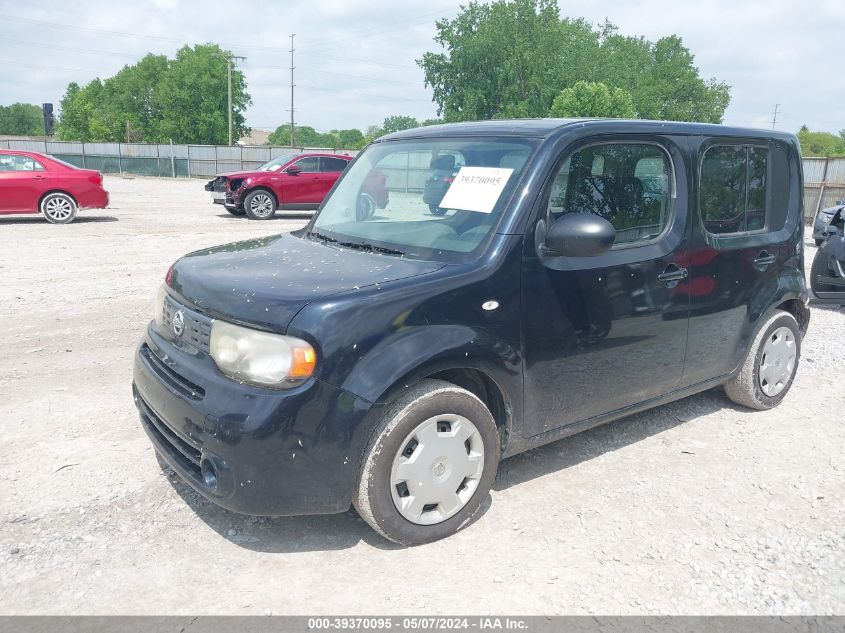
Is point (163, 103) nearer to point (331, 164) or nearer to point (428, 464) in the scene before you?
point (331, 164)

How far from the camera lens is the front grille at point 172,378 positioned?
9.46 ft

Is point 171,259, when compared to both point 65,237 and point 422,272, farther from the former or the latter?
point 422,272

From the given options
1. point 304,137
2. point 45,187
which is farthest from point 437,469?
point 304,137

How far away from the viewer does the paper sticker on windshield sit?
3332 mm

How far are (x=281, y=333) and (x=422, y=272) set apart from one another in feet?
2.26

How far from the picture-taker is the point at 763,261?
14.6ft

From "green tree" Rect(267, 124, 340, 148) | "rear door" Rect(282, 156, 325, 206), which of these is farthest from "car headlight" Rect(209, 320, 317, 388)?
"green tree" Rect(267, 124, 340, 148)

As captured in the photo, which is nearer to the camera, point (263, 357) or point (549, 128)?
point (263, 357)

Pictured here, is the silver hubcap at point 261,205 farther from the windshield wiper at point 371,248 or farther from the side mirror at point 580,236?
the side mirror at point 580,236

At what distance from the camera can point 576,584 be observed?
2836 millimetres

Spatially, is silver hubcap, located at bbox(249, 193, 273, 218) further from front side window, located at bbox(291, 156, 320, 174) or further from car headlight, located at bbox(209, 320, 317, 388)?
car headlight, located at bbox(209, 320, 317, 388)

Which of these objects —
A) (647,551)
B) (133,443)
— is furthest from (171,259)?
(647,551)

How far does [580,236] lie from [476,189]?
58cm
